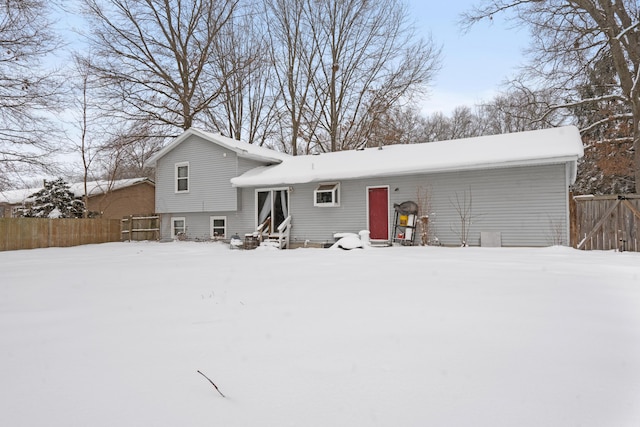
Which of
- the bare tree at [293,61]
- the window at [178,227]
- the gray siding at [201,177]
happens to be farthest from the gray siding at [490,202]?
the bare tree at [293,61]

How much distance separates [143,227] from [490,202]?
14327 mm

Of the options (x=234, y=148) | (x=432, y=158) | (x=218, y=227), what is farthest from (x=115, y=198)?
(x=432, y=158)

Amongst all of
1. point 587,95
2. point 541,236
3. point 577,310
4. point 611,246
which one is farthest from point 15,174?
point 587,95

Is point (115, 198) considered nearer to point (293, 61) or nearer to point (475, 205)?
point (293, 61)

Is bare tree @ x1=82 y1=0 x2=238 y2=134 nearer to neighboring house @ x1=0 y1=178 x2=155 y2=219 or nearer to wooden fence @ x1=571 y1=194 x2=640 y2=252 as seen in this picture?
neighboring house @ x1=0 y1=178 x2=155 y2=219

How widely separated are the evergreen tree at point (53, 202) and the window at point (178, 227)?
675 centimetres

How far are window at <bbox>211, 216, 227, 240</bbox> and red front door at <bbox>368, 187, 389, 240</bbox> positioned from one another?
6.14 metres

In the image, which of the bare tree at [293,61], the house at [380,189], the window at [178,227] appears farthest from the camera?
the bare tree at [293,61]

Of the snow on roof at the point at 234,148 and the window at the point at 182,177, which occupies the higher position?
the snow on roof at the point at 234,148

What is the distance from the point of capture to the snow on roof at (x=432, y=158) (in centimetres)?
1006

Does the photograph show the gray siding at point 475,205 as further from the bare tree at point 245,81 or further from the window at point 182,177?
the bare tree at point 245,81

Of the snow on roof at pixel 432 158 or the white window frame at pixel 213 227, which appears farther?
the white window frame at pixel 213 227

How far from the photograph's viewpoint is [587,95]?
18.4 meters

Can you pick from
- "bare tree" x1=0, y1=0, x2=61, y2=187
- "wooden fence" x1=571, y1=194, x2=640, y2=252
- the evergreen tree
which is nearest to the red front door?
"wooden fence" x1=571, y1=194, x2=640, y2=252
